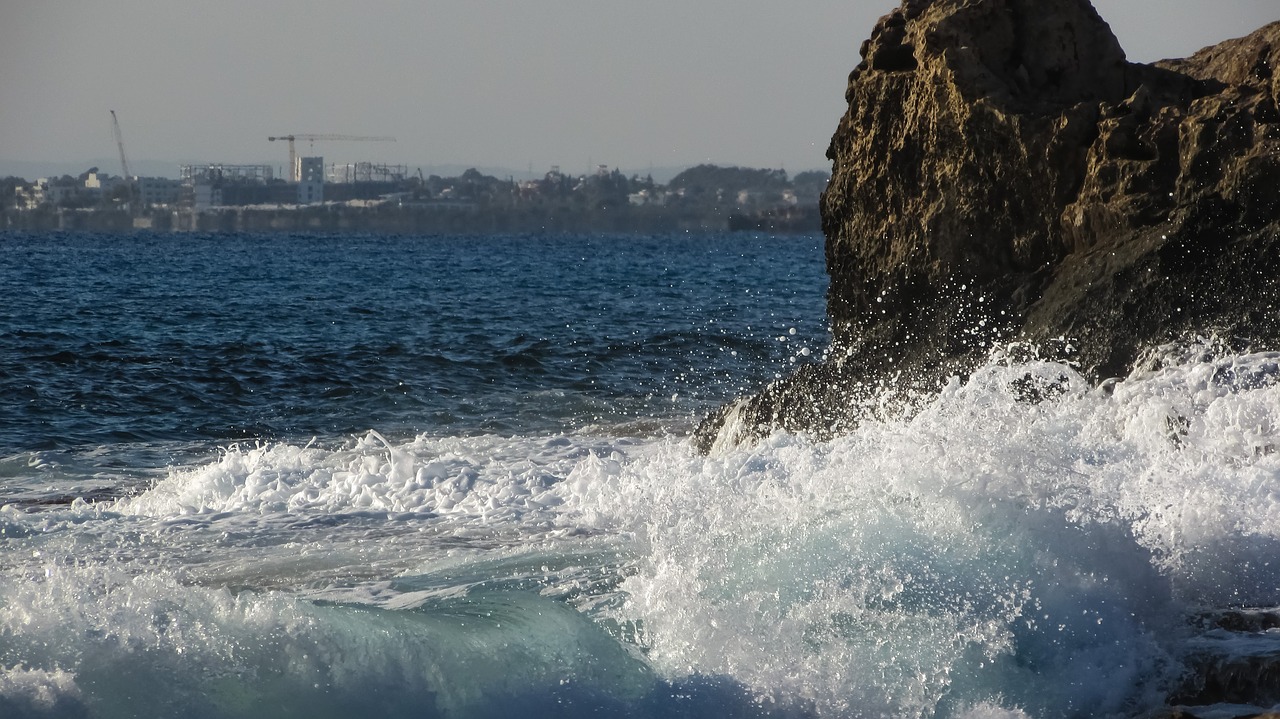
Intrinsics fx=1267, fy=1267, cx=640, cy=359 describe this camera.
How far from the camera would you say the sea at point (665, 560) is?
15.3ft

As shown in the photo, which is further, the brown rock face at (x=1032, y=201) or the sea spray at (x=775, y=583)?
the brown rock face at (x=1032, y=201)

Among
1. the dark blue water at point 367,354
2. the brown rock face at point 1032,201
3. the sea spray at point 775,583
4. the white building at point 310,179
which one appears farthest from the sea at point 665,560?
the white building at point 310,179

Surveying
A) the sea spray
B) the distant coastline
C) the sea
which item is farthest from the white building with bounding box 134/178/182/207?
the sea spray

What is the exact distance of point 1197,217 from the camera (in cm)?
725

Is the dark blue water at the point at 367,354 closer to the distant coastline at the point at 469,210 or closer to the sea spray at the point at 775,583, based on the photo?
the sea spray at the point at 775,583

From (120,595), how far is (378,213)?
118171mm

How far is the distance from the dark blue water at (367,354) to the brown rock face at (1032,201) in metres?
3.95

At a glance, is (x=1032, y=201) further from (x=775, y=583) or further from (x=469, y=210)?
(x=469, y=210)

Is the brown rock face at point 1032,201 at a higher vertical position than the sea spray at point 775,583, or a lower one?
higher

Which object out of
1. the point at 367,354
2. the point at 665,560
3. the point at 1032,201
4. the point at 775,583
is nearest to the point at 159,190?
the point at 367,354

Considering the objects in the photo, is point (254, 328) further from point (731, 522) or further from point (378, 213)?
point (378, 213)

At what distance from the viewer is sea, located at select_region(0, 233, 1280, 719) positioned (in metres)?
4.67

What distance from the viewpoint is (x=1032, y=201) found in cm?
796

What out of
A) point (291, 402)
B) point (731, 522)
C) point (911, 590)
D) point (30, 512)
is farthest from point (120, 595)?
point (291, 402)
